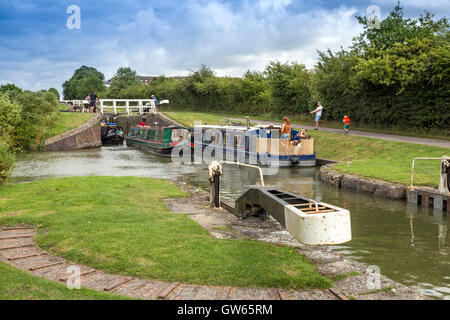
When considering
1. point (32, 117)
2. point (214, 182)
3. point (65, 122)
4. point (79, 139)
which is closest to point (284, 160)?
point (214, 182)

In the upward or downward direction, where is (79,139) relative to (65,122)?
downward

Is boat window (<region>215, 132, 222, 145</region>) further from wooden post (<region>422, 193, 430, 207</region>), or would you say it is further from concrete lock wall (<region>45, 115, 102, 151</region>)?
wooden post (<region>422, 193, 430, 207</region>)

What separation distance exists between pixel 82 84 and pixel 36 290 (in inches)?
3692

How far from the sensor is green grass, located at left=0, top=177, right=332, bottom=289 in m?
4.60

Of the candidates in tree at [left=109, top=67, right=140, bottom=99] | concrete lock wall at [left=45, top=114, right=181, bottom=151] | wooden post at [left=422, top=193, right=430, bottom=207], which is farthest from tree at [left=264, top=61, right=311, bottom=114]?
tree at [left=109, top=67, right=140, bottom=99]


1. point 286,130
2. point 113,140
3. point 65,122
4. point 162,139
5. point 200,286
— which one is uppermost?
point 65,122

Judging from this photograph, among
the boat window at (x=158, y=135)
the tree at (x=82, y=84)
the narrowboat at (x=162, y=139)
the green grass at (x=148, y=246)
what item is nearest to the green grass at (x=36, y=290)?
the green grass at (x=148, y=246)

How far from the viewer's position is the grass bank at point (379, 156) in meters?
12.1

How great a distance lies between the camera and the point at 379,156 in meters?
16.6

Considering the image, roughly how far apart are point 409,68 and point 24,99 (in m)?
24.2

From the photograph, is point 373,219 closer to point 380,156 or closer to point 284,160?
point 380,156

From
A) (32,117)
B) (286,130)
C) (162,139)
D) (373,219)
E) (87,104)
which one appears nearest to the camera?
(373,219)

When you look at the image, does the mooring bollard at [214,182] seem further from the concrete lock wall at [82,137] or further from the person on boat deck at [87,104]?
the person on boat deck at [87,104]

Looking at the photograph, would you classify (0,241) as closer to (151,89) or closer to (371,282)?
(371,282)
